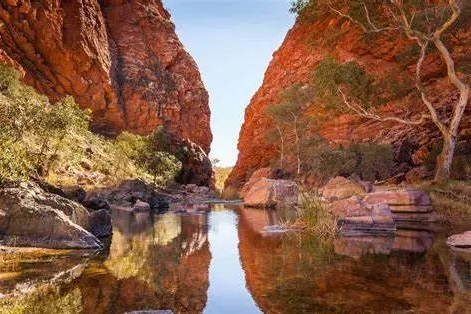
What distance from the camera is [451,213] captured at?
18.7 m

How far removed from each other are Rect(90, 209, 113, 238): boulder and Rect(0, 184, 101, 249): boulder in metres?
2.67

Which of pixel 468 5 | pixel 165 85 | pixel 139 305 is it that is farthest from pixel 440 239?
pixel 165 85

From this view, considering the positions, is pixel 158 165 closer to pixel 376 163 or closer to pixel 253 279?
pixel 376 163

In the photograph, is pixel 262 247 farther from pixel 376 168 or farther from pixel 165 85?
pixel 165 85

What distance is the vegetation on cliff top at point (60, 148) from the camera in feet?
54.9

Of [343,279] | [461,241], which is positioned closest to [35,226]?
[343,279]

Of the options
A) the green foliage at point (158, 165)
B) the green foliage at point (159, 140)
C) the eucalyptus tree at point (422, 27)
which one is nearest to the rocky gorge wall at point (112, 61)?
the green foliage at point (159, 140)

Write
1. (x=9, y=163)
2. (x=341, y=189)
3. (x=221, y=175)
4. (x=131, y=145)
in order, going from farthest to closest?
1. (x=221, y=175)
2. (x=131, y=145)
3. (x=341, y=189)
4. (x=9, y=163)

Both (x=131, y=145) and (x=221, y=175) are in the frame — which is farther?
(x=221, y=175)

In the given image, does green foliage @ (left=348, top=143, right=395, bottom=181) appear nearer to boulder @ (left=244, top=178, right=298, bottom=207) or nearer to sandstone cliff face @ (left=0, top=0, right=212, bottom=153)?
boulder @ (left=244, top=178, right=298, bottom=207)

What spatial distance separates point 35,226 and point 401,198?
13263 millimetres

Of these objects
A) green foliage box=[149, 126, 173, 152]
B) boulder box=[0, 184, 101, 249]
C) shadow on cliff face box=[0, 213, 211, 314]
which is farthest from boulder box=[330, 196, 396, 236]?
green foliage box=[149, 126, 173, 152]

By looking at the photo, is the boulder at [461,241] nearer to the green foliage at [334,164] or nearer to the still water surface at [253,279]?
the still water surface at [253,279]

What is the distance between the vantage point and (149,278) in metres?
8.34
